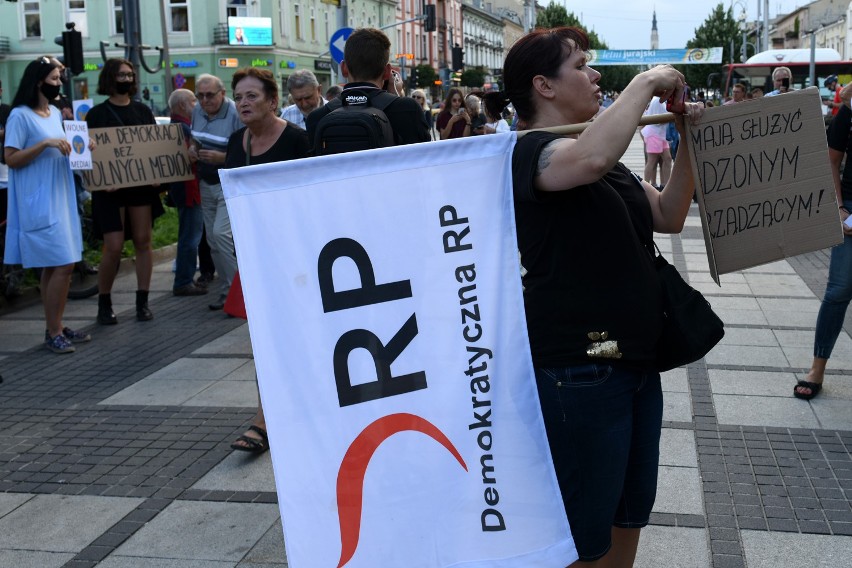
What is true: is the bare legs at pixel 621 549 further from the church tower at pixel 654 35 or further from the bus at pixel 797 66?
the church tower at pixel 654 35

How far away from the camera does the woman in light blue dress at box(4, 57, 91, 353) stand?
7148 millimetres

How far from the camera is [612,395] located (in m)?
2.51

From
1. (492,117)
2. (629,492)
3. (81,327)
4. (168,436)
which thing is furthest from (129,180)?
(629,492)

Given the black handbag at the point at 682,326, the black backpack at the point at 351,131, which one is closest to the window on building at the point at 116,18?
the black backpack at the point at 351,131

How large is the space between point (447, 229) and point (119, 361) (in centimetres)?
524

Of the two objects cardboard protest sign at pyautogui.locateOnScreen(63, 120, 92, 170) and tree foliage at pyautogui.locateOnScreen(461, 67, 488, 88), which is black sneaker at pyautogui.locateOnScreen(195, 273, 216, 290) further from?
tree foliage at pyautogui.locateOnScreen(461, 67, 488, 88)

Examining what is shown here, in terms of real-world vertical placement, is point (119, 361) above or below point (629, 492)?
below

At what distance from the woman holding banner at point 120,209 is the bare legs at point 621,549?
614cm

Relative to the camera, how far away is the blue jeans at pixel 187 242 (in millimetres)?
9328

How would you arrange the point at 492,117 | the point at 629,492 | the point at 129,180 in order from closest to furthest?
the point at 629,492 < the point at 492,117 < the point at 129,180

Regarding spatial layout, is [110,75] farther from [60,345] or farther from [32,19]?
[32,19]

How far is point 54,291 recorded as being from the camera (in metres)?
7.34

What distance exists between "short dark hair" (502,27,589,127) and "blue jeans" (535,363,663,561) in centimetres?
69

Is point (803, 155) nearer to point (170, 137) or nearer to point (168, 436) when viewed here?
point (168, 436)
